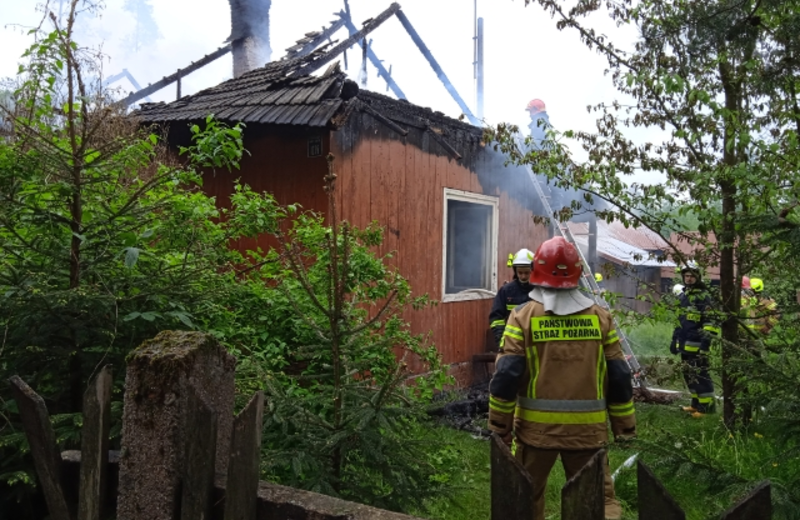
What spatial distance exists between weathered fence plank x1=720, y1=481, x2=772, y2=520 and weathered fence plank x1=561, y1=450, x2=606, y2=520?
20 centimetres

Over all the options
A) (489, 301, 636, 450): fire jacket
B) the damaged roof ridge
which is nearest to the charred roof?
the damaged roof ridge

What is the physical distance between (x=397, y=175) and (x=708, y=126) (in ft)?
12.0

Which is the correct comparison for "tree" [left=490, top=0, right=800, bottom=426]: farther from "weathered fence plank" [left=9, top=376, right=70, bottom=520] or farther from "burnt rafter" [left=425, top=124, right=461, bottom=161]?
"weathered fence plank" [left=9, top=376, right=70, bottom=520]

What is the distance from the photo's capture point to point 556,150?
17.3 feet

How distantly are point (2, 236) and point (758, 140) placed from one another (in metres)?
4.85

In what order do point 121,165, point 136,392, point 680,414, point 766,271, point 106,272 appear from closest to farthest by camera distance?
1. point 136,392
2. point 106,272
3. point 121,165
4. point 766,271
5. point 680,414

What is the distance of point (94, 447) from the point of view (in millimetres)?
1484

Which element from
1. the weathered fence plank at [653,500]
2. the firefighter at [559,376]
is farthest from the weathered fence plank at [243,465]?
the firefighter at [559,376]

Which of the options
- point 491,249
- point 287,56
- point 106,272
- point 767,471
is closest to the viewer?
point 106,272

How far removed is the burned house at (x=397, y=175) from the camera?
638 centimetres

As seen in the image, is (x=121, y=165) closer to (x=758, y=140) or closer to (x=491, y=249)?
(x=758, y=140)

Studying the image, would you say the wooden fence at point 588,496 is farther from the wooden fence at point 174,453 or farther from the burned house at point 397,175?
the burned house at point 397,175

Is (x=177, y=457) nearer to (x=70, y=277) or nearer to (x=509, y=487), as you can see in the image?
(x=509, y=487)

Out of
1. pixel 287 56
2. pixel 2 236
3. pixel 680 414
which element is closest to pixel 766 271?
pixel 680 414
